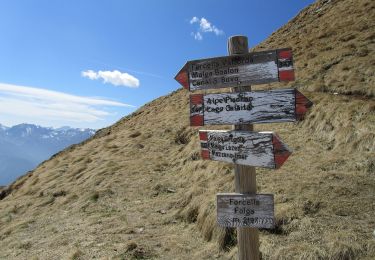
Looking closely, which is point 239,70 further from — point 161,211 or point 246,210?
point 161,211

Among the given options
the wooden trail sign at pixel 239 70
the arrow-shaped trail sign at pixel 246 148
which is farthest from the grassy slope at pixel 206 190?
the wooden trail sign at pixel 239 70

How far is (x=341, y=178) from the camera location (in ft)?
38.4

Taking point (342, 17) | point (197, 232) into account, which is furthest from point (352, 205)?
point (342, 17)

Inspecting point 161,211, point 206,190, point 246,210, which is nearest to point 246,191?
point 246,210

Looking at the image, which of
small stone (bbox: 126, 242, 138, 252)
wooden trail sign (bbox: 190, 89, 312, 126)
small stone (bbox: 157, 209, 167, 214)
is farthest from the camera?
small stone (bbox: 157, 209, 167, 214)

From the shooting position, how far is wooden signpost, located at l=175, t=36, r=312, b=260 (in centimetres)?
551

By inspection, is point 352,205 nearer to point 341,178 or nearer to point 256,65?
point 341,178

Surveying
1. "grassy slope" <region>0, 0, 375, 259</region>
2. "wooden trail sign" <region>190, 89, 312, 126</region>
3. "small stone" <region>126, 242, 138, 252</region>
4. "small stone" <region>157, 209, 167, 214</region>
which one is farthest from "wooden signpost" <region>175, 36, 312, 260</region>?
"small stone" <region>157, 209, 167, 214</region>

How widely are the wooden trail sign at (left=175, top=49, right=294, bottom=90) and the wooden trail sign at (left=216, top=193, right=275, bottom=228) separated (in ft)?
5.96

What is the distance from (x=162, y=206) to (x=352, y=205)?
773cm

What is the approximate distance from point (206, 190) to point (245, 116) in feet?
28.7

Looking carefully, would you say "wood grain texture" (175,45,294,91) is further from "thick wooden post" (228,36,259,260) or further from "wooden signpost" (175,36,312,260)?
"thick wooden post" (228,36,259,260)

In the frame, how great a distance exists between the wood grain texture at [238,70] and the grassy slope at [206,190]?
4611 mm

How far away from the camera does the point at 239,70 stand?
5918 millimetres
